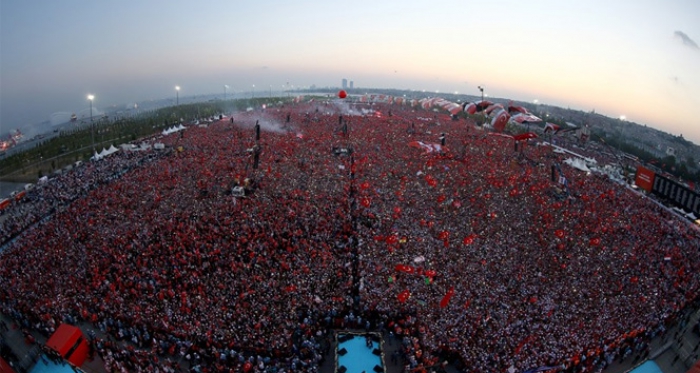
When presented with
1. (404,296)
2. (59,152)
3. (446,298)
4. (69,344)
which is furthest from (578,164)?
(59,152)

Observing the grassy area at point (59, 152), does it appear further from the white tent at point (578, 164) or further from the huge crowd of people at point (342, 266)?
the white tent at point (578, 164)

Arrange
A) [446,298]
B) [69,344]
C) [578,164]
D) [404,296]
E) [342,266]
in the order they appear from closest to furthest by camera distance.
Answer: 1. [69,344]
2. [446,298]
3. [404,296]
4. [342,266]
5. [578,164]

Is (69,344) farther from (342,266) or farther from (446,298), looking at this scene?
→ (446,298)

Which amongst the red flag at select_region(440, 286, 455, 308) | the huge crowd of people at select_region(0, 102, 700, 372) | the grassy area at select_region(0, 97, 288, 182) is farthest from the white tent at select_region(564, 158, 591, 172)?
the grassy area at select_region(0, 97, 288, 182)

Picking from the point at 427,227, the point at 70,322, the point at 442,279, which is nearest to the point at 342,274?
the point at 442,279

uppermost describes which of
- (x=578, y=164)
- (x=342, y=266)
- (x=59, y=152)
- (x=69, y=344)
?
(x=59, y=152)

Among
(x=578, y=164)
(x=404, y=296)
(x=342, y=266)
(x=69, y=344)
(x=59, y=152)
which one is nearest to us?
(x=69, y=344)

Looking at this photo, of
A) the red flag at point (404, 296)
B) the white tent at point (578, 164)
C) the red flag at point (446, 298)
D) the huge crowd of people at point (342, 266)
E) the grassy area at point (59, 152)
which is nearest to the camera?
the huge crowd of people at point (342, 266)

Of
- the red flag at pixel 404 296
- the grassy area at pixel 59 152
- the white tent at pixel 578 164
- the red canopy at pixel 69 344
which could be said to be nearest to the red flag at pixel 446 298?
the red flag at pixel 404 296
